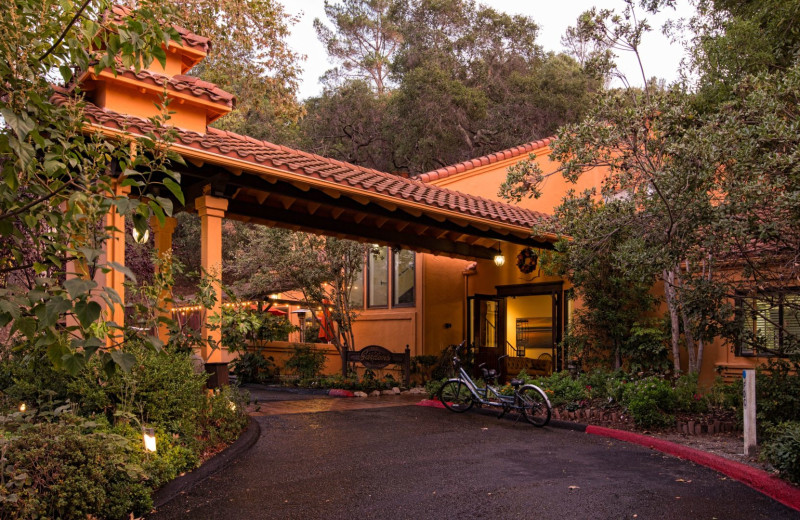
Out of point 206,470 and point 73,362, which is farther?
point 206,470

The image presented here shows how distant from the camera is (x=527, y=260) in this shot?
15039mm

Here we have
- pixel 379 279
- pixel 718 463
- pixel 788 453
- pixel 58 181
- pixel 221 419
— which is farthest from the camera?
pixel 379 279

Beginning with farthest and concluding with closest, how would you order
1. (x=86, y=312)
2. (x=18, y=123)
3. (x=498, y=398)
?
(x=498, y=398) < (x=18, y=123) < (x=86, y=312)

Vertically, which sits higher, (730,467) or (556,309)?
(556,309)

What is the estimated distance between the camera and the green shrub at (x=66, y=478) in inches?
170

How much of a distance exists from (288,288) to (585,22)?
420 inches

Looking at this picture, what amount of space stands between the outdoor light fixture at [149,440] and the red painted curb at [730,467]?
5.63m

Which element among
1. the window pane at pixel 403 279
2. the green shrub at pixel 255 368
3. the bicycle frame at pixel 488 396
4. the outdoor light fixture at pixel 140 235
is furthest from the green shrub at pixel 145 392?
the green shrub at pixel 255 368

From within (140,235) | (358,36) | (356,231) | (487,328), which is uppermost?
(358,36)

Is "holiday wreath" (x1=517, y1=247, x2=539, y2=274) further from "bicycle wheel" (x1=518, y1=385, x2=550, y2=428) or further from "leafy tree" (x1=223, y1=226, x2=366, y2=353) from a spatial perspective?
"bicycle wheel" (x1=518, y1=385, x2=550, y2=428)

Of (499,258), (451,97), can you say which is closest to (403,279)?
(499,258)

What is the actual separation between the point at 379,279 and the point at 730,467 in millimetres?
11462

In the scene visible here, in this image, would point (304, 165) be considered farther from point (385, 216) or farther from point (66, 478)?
point (66, 478)

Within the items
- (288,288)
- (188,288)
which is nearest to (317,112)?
(188,288)
